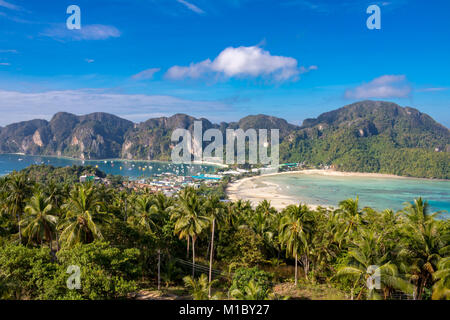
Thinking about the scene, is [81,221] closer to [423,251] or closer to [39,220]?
[39,220]

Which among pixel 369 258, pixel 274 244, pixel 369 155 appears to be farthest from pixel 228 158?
pixel 369 258

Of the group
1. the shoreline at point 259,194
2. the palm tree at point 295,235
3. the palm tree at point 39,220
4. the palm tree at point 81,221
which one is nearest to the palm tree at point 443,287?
the palm tree at point 295,235

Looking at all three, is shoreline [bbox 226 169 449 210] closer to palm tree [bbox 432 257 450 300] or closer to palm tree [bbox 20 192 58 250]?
palm tree [bbox 432 257 450 300]

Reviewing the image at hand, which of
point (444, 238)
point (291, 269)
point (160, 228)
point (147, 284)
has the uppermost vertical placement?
point (444, 238)

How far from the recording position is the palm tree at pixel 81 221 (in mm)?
14727

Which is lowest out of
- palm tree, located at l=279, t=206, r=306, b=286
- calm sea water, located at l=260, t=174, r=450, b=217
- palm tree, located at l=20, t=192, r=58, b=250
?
calm sea water, located at l=260, t=174, r=450, b=217

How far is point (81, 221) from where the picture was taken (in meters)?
15.1

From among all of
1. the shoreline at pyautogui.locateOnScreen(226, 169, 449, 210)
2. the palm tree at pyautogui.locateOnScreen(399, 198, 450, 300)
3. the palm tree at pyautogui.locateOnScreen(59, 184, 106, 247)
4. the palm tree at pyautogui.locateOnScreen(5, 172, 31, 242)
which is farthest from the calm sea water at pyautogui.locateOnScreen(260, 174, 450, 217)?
the palm tree at pyautogui.locateOnScreen(59, 184, 106, 247)

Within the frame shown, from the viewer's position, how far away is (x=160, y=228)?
2294 centimetres

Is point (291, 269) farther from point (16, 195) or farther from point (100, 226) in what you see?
point (16, 195)

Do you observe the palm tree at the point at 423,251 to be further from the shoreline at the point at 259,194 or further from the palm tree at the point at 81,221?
the shoreline at the point at 259,194

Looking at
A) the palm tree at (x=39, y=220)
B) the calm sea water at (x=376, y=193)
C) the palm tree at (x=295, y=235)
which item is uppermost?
the palm tree at (x=39, y=220)

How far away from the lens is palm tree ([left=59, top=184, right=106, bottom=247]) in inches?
580
